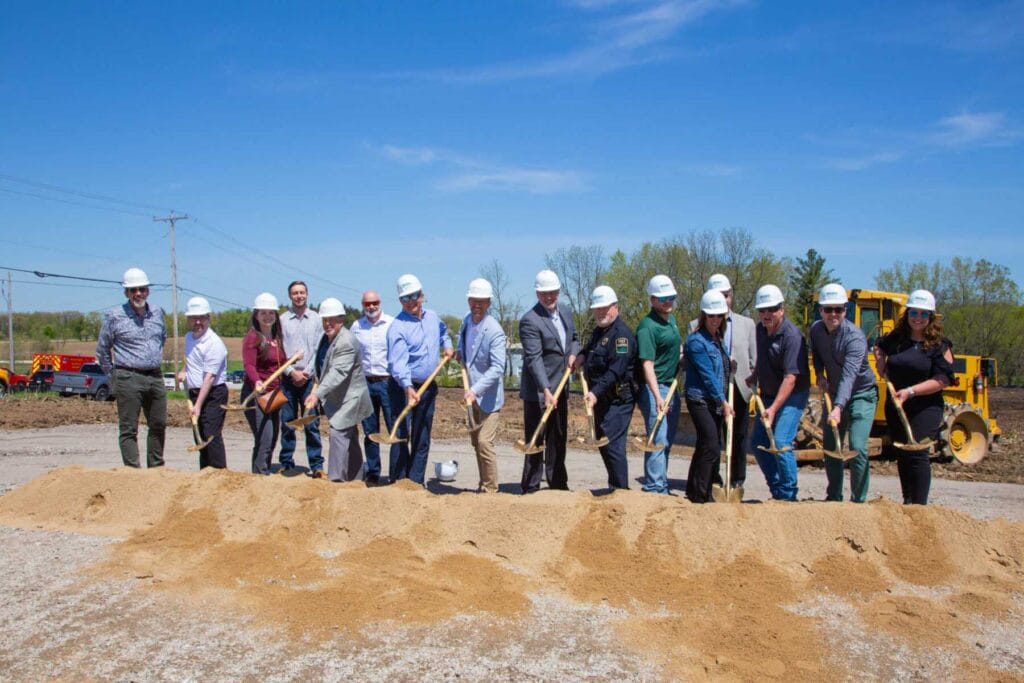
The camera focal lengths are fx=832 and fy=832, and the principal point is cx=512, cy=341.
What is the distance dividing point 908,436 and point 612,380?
2.14 meters

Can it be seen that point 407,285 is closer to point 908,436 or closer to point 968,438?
point 908,436

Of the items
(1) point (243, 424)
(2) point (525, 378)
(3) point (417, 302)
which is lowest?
(1) point (243, 424)

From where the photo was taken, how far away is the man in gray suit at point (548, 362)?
6.58m

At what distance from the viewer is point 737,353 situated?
6695 millimetres

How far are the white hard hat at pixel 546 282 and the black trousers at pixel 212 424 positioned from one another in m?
3.02

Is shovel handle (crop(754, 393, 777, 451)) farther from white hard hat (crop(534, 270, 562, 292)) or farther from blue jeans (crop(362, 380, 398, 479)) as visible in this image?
blue jeans (crop(362, 380, 398, 479))

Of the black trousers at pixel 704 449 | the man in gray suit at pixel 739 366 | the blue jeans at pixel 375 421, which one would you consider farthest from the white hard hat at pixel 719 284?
the blue jeans at pixel 375 421

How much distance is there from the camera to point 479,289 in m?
6.86

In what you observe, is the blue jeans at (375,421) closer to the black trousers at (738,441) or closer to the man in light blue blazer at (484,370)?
the man in light blue blazer at (484,370)

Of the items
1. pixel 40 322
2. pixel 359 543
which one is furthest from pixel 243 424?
pixel 40 322

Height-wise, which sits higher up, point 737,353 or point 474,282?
point 474,282

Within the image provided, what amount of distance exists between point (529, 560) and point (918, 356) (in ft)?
10.5

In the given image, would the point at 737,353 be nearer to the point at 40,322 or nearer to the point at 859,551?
the point at 859,551

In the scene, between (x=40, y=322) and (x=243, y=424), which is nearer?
(x=243, y=424)
